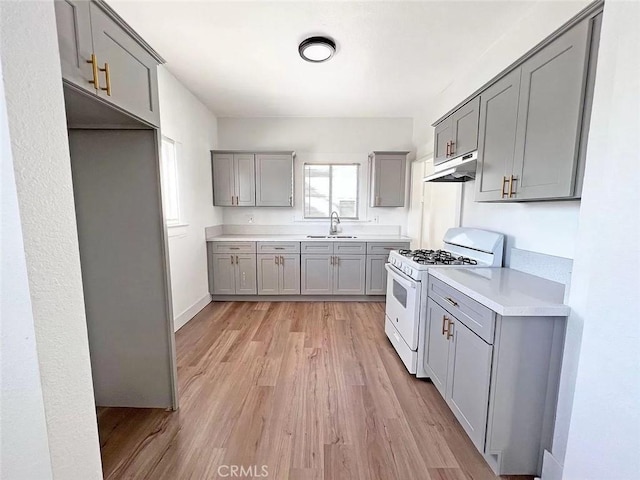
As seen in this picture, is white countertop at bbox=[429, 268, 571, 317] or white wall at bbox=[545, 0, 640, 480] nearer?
white wall at bbox=[545, 0, 640, 480]

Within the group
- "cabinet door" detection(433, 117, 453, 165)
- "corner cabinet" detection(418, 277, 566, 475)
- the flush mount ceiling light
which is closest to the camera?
"corner cabinet" detection(418, 277, 566, 475)

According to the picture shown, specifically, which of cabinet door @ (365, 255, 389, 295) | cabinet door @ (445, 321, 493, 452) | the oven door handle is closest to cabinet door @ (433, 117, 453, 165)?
the oven door handle

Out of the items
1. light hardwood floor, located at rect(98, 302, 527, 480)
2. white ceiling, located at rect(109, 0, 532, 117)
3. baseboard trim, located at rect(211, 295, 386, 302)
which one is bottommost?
light hardwood floor, located at rect(98, 302, 527, 480)

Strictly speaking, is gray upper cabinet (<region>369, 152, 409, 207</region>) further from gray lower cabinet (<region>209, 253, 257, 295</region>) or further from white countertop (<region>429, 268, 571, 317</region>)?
white countertop (<region>429, 268, 571, 317</region>)

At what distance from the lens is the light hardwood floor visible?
4.78ft

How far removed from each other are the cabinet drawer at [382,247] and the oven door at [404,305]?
44.9 inches

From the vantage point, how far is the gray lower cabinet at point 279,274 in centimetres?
396

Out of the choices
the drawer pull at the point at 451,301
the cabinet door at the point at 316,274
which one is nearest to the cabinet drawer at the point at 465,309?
the drawer pull at the point at 451,301

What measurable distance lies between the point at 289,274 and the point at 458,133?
2.71m

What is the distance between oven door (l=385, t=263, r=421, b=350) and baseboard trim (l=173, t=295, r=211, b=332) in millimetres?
2226

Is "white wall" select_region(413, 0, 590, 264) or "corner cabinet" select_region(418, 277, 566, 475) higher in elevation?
"white wall" select_region(413, 0, 590, 264)

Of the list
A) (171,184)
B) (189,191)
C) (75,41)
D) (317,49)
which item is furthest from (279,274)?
(75,41)

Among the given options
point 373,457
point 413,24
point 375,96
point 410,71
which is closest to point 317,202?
point 375,96

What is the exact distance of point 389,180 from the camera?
13.6 feet
